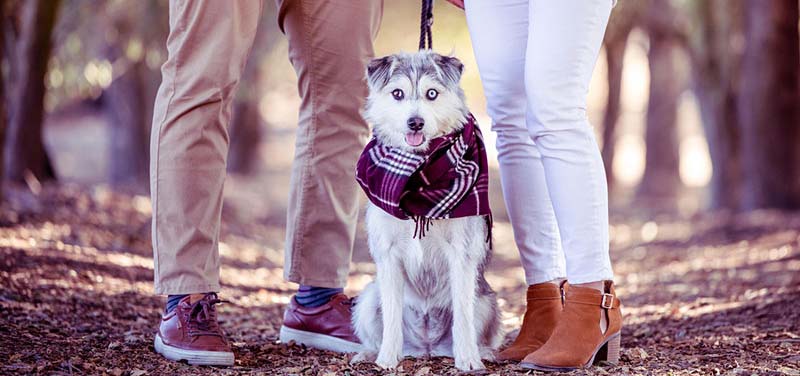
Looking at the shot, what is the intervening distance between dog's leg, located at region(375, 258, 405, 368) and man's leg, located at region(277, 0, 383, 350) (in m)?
0.45

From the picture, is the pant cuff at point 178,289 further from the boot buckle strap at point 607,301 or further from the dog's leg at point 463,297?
the boot buckle strap at point 607,301

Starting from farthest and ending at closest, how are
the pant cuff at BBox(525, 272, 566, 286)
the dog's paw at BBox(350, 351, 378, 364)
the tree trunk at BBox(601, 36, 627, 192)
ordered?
the tree trunk at BBox(601, 36, 627, 192) → the pant cuff at BBox(525, 272, 566, 286) → the dog's paw at BBox(350, 351, 378, 364)

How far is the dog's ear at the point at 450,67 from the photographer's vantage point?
3.81 meters

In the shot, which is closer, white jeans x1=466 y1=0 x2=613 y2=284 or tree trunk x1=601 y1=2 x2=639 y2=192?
white jeans x1=466 y1=0 x2=613 y2=284

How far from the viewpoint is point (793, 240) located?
26.5 ft

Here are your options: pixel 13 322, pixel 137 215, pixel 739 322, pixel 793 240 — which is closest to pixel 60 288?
pixel 13 322

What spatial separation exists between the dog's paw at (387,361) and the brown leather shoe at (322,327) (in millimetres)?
439

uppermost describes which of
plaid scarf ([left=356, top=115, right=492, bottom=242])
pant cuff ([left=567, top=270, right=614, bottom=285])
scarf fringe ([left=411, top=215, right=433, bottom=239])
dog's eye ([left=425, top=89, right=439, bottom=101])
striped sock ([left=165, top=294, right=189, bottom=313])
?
dog's eye ([left=425, top=89, right=439, bottom=101])

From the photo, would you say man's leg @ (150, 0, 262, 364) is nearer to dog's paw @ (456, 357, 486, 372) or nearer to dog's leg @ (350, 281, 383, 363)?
dog's leg @ (350, 281, 383, 363)

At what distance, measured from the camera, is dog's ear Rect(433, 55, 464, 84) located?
3.81 m

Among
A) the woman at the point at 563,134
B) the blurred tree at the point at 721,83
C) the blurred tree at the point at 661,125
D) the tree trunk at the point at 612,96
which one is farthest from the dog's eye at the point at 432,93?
the blurred tree at the point at 661,125

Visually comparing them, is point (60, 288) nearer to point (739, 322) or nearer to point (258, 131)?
point (739, 322)

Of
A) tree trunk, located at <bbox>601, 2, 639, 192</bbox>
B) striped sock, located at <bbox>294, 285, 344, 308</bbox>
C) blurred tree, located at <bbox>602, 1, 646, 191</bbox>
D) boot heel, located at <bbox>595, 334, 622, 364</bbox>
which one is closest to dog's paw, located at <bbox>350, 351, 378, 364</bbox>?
striped sock, located at <bbox>294, 285, 344, 308</bbox>

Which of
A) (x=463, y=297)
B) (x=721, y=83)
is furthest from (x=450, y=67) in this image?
(x=721, y=83)
